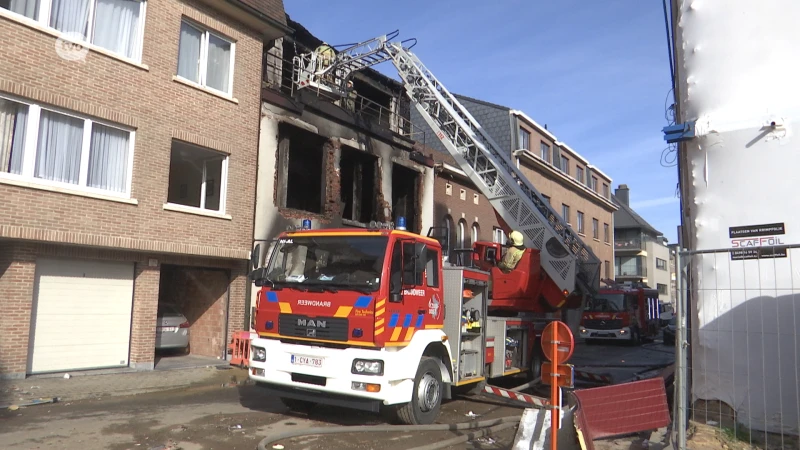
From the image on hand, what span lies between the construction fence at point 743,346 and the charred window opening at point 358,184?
37.9 ft

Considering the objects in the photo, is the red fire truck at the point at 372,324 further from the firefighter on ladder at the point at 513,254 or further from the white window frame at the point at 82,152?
the white window frame at the point at 82,152

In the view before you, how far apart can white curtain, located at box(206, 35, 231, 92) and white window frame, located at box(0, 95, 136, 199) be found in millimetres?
2610

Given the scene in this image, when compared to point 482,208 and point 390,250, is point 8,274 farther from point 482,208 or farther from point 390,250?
point 482,208

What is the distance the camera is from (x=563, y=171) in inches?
1359

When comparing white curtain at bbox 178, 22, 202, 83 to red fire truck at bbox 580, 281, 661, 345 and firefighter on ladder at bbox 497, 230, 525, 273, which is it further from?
red fire truck at bbox 580, 281, 661, 345

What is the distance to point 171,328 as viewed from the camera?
508 inches

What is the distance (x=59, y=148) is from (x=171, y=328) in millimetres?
4549

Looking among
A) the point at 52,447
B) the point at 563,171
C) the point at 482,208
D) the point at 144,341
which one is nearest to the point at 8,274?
the point at 144,341

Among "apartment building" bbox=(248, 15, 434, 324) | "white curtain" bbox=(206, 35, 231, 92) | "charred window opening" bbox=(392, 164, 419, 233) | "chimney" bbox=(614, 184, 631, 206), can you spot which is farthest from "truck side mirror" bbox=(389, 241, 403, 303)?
"chimney" bbox=(614, 184, 631, 206)

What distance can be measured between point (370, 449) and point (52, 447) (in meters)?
3.42

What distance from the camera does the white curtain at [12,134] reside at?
378 inches

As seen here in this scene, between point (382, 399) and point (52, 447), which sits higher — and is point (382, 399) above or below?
above

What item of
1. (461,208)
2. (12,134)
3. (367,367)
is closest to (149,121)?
(12,134)

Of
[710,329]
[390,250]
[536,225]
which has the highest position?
[536,225]
